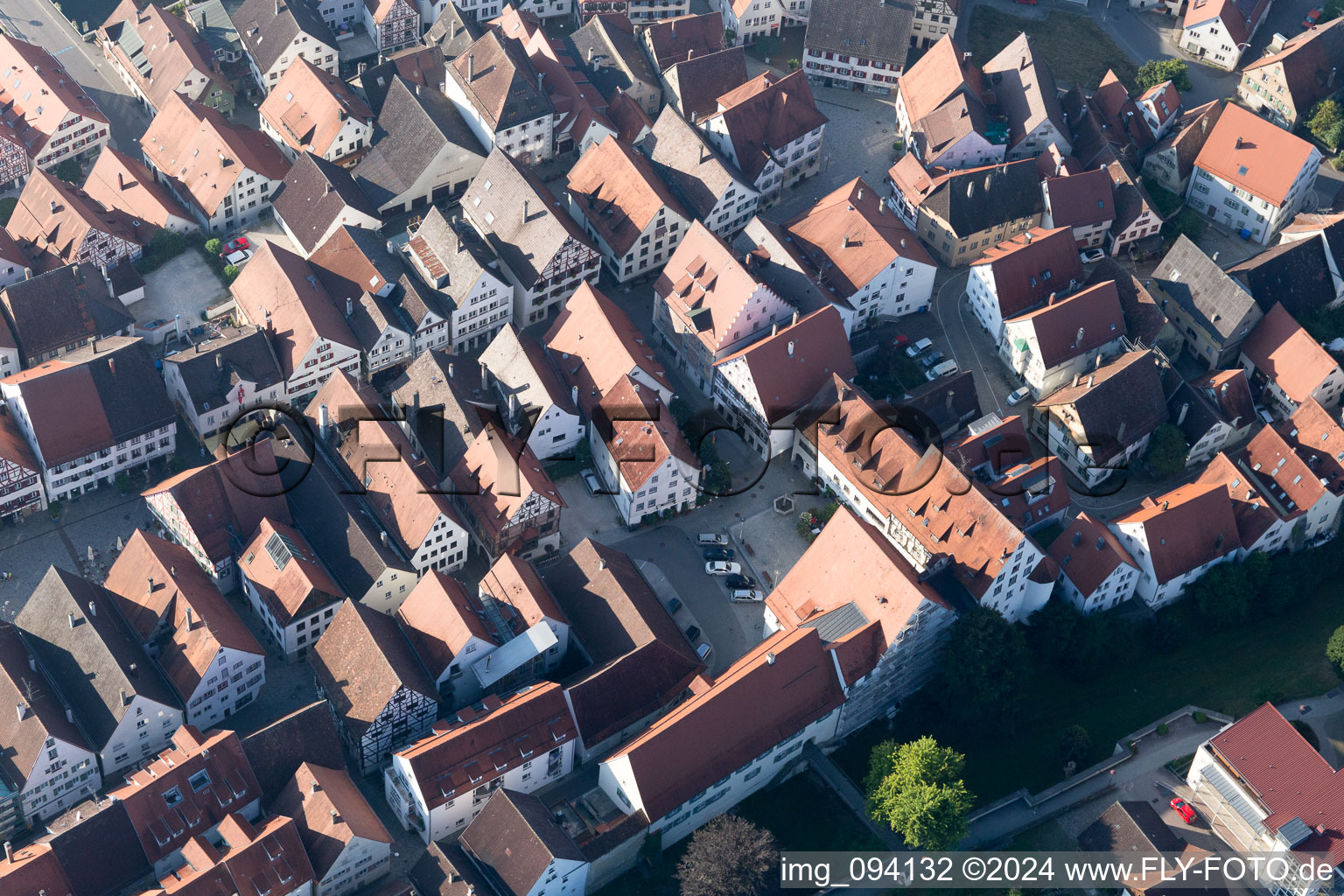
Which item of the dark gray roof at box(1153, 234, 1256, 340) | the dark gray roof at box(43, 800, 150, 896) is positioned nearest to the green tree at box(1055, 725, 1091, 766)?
the dark gray roof at box(1153, 234, 1256, 340)

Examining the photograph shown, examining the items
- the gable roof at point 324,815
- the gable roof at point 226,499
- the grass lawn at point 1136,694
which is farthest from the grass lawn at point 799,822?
the gable roof at point 226,499

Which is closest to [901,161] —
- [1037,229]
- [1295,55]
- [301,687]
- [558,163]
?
[1037,229]

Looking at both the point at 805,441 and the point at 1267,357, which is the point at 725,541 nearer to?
the point at 805,441

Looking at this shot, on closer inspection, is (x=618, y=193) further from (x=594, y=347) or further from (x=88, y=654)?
(x=88, y=654)

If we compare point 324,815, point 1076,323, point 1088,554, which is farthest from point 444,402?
point 1076,323

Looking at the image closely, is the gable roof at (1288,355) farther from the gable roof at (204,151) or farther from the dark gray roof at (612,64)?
the gable roof at (204,151)

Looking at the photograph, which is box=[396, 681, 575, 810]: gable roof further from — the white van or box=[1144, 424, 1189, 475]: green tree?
box=[1144, 424, 1189, 475]: green tree
